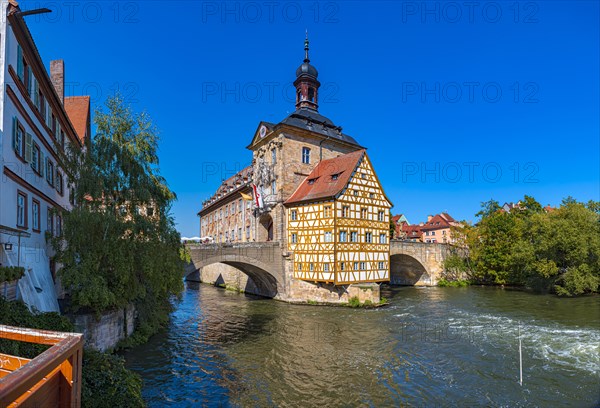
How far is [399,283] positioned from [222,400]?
35137mm

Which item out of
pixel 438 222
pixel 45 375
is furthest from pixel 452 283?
pixel 438 222

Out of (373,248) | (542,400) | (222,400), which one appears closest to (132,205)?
(222,400)

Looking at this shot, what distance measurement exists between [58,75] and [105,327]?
14.6m

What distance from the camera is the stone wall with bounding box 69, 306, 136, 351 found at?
40.0 feet

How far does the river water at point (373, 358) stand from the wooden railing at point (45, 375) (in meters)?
8.40

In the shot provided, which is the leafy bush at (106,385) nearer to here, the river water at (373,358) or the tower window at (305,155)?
the river water at (373,358)

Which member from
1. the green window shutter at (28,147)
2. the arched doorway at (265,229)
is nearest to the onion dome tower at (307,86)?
the arched doorway at (265,229)

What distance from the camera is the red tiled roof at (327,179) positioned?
26.3m

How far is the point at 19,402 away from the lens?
7.81 feet

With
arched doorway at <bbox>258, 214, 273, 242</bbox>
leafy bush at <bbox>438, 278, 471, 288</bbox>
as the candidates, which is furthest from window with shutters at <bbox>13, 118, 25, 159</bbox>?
leafy bush at <bbox>438, 278, 471, 288</bbox>

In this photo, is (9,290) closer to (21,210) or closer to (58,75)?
(21,210)

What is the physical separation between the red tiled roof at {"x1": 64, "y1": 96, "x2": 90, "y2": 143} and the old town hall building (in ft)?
42.2

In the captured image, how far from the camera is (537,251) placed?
32.0 m

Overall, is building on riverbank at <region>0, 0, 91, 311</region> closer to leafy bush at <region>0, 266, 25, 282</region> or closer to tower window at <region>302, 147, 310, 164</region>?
leafy bush at <region>0, 266, 25, 282</region>
